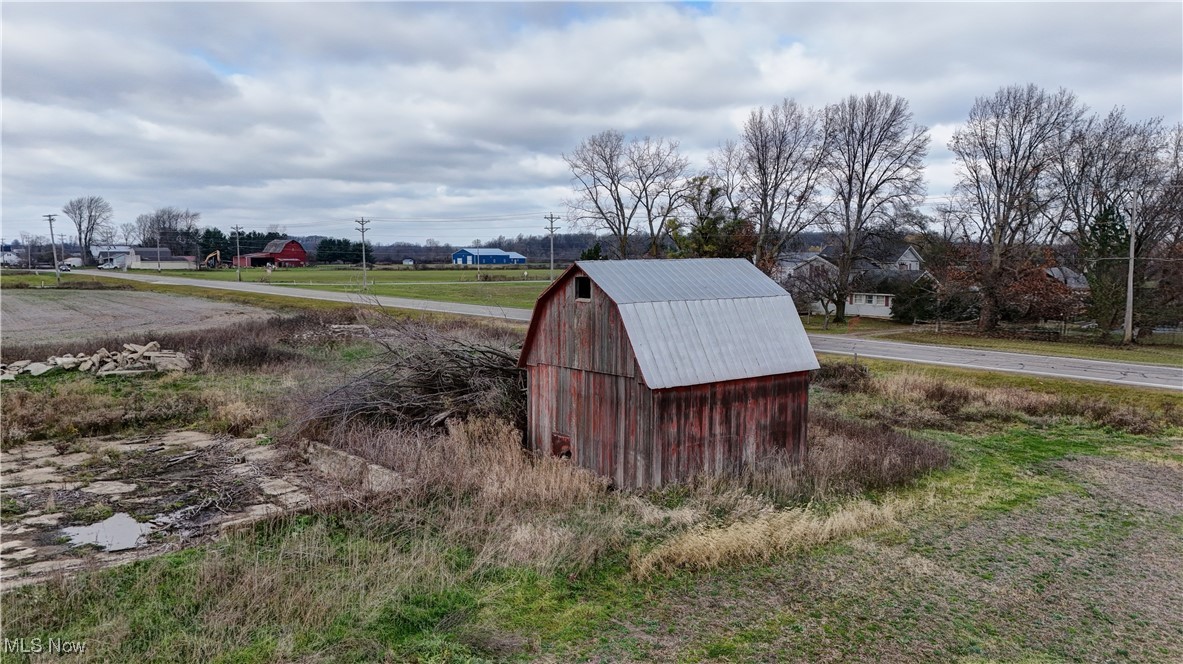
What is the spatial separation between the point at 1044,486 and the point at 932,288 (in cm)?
3612

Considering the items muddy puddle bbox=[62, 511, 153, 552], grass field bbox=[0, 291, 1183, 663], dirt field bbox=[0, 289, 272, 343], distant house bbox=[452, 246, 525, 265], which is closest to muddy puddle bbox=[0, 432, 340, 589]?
muddy puddle bbox=[62, 511, 153, 552]

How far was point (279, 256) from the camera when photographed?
108312 mm

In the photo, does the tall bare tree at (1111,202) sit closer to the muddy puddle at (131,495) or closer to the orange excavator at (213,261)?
the muddy puddle at (131,495)

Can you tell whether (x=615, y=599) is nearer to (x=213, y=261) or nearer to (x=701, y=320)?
(x=701, y=320)

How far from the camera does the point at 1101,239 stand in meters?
39.4

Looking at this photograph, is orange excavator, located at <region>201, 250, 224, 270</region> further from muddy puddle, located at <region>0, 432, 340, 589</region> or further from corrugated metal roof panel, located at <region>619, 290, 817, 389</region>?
corrugated metal roof panel, located at <region>619, 290, 817, 389</region>

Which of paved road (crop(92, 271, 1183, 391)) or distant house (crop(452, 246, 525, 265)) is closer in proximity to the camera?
paved road (crop(92, 271, 1183, 391))

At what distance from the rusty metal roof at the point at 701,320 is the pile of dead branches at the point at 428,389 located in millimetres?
4047

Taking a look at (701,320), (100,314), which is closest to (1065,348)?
(701,320)

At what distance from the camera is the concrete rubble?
2095 cm

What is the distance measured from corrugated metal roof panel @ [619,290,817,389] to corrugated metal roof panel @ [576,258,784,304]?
0.20 metres

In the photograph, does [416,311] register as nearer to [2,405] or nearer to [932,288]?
[2,405]

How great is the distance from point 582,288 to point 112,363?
17238 mm

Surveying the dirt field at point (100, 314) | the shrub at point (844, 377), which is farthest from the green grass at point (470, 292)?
the shrub at point (844, 377)
